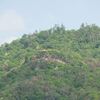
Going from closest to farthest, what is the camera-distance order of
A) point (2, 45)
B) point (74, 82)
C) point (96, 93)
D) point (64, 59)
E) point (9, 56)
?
point (96, 93) < point (74, 82) < point (64, 59) < point (9, 56) < point (2, 45)

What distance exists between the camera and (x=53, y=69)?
77938 millimetres

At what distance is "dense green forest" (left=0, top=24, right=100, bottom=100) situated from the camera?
71.4 m

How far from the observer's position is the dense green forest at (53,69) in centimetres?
7144

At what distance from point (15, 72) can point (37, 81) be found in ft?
23.4

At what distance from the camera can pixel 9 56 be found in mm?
96750

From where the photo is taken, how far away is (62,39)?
335 feet

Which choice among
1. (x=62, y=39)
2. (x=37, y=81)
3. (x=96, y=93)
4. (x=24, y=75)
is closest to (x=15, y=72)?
(x=24, y=75)

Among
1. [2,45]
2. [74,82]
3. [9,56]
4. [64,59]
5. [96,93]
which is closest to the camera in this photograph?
[96,93]

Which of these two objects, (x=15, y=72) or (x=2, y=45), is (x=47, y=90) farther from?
(x=2, y=45)

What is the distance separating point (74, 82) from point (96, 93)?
22.7 ft

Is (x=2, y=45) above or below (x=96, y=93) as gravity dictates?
above

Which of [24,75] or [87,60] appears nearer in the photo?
[24,75]

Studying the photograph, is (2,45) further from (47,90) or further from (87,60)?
(47,90)

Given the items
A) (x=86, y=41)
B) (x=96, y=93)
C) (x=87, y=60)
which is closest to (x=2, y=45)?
(x=86, y=41)
